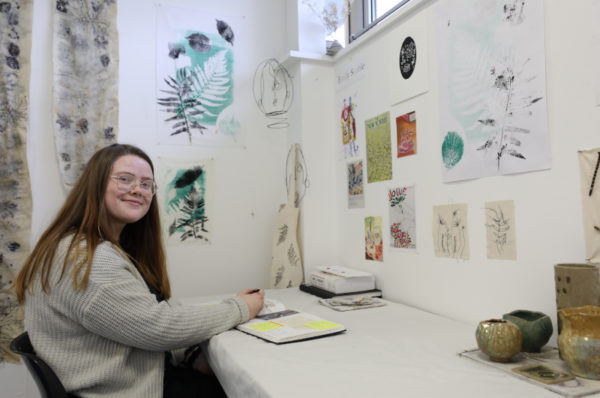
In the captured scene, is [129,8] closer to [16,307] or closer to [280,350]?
[16,307]

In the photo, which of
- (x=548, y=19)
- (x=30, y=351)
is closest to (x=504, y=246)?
(x=548, y=19)

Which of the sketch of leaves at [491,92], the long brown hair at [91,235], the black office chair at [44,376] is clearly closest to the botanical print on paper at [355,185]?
the sketch of leaves at [491,92]

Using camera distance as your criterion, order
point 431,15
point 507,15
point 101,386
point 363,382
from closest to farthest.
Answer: point 363,382
point 101,386
point 507,15
point 431,15

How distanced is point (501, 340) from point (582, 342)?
0.47ft

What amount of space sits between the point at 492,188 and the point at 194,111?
1526mm

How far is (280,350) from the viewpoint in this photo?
103 cm

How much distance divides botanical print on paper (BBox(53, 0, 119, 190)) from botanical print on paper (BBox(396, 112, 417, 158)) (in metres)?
1.32

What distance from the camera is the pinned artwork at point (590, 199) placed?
3.14 feet

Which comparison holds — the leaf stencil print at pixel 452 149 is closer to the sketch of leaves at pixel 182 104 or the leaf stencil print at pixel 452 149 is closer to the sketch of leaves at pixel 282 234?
the sketch of leaves at pixel 282 234

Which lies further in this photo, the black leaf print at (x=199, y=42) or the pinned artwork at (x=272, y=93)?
the pinned artwork at (x=272, y=93)

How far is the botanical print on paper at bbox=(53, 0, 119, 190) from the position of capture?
196 centimetres

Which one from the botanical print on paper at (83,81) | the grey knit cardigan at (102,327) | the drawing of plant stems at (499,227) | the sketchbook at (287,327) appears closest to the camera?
the grey knit cardigan at (102,327)

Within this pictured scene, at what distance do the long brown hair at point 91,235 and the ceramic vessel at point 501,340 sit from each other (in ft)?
2.87

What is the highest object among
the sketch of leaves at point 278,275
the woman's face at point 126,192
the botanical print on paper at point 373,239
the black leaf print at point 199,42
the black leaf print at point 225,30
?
the black leaf print at point 225,30
